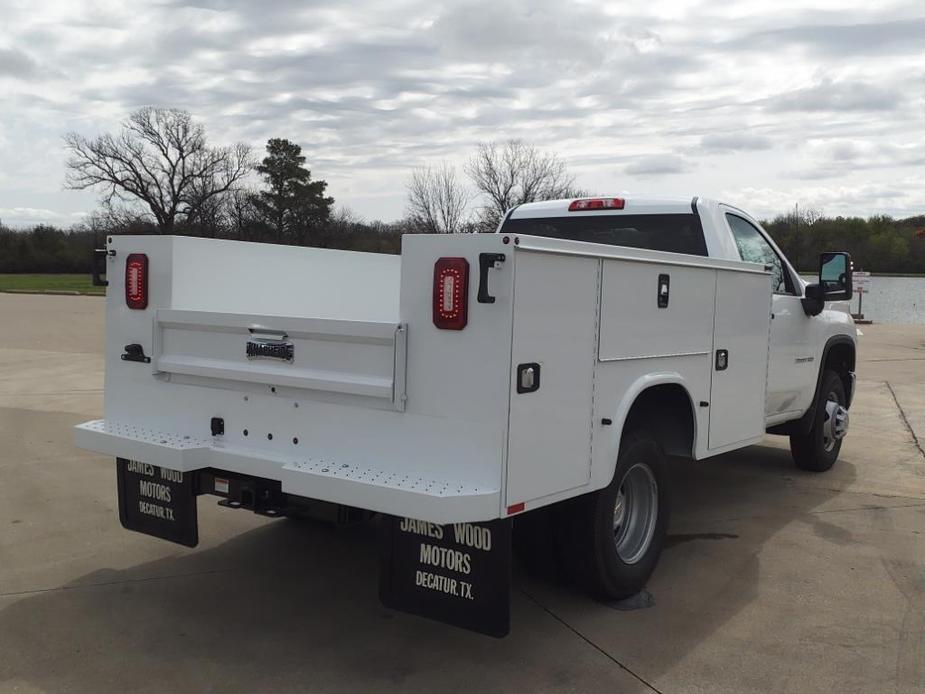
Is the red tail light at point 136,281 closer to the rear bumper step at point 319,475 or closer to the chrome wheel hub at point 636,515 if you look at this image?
the rear bumper step at point 319,475

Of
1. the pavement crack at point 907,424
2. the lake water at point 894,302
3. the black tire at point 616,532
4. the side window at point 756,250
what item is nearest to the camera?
the black tire at point 616,532

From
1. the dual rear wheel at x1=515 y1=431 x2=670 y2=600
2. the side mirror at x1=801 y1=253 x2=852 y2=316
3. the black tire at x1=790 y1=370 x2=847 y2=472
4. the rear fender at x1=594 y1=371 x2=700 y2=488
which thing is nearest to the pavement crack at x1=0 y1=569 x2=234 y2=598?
the dual rear wheel at x1=515 y1=431 x2=670 y2=600

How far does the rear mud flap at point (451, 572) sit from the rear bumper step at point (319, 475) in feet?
0.74

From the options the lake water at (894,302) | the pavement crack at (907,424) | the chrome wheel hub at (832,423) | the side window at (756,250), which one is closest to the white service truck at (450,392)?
the side window at (756,250)

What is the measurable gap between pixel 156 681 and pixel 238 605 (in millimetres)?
829

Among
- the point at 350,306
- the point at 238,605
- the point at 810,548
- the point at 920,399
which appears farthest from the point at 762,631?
the point at 920,399

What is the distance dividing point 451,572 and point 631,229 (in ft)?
9.86

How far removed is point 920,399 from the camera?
11812 millimetres

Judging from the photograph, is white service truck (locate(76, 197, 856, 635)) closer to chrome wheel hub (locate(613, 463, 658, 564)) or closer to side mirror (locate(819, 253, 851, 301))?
chrome wheel hub (locate(613, 463, 658, 564))

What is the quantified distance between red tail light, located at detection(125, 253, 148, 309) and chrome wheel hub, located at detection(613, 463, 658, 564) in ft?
8.24

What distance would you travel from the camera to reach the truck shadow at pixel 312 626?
3545 millimetres

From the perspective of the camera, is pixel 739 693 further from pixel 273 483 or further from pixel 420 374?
pixel 273 483

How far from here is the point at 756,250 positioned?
5793 millimetres

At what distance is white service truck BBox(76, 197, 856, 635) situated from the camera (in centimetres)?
321
